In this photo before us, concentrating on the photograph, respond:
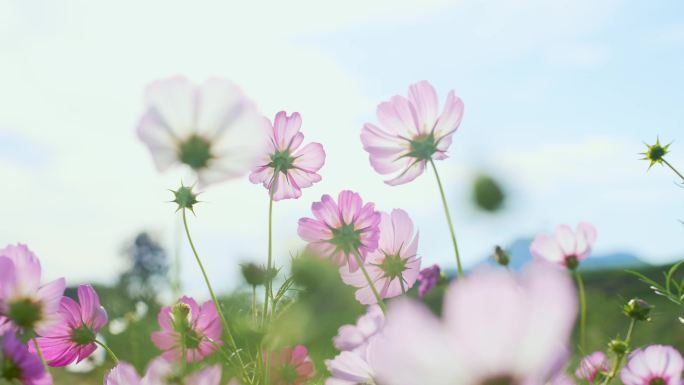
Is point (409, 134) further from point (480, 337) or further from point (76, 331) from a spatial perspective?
point (480, 337)

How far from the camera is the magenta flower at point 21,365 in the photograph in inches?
21.8

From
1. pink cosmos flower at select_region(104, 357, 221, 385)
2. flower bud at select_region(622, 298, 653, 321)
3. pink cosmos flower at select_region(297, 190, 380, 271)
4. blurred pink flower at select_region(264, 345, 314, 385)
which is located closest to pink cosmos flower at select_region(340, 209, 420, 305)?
pink cosmos flower at select_region(297, 190, 380, 271)

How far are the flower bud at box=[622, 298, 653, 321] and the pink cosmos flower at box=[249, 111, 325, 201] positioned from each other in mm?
475

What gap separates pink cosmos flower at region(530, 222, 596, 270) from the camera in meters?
0.99

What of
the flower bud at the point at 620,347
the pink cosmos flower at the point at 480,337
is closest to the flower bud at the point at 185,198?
the pink cosmos flower at the point at 480,337

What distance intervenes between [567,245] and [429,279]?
0.23m

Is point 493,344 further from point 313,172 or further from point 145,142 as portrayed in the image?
point 313,172

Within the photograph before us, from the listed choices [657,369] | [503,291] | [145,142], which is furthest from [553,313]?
[657,369]

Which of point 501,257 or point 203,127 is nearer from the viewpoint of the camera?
point 203,127

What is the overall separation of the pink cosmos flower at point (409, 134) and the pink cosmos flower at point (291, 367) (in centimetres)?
26

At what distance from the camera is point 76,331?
757 mm

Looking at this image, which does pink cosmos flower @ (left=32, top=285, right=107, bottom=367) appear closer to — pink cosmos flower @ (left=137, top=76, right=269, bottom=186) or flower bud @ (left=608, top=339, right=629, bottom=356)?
pink cosmos flower @ (left=137, top=76, right=269, bottom=186)

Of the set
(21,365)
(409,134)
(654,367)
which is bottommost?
(654,367)

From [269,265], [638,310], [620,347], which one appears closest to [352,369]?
[269,265]
